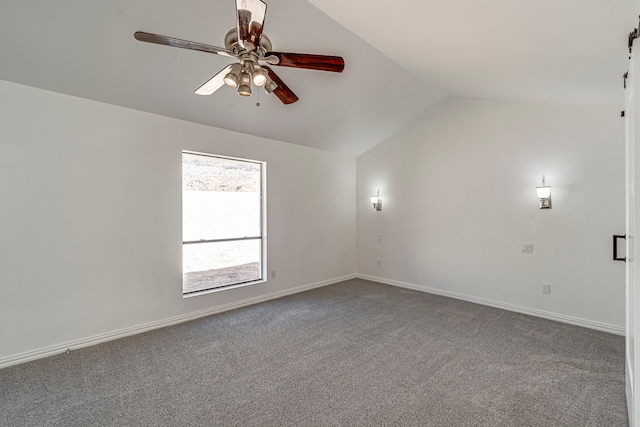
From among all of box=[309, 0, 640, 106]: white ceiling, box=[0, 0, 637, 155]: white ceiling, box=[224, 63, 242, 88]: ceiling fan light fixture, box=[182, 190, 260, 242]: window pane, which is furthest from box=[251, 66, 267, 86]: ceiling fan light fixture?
box=[182, 190, 260, 242]: window pane

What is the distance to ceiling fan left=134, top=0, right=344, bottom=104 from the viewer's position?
1.61 m

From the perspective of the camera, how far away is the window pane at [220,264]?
13.2ft

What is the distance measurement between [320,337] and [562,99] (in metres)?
3.95

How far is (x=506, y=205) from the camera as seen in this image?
13.9 ft

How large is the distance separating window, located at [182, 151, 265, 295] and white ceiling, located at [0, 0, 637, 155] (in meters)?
0.70

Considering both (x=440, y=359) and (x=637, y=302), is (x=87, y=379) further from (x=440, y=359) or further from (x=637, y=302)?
(x=637, y=302)

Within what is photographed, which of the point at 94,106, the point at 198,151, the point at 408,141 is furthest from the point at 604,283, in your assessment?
the point at 94,106

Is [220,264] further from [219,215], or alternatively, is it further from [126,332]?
[126,332]

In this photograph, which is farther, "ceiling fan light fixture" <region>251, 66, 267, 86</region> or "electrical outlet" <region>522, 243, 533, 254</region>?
"electrical outlet" <region>522, 243, 533, 254</region>

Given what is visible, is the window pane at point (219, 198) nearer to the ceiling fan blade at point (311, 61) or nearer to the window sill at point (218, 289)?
the window sill at point (218, 289)

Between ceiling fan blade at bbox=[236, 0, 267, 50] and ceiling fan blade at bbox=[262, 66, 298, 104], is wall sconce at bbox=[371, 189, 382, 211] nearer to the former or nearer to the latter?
ceiling fan blade at bbox=[262, 66, 298, 104]

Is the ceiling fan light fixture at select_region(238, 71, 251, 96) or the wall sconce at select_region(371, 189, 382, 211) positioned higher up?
the ceiling fan light fixture at select_region(238, 71, 251, 96)

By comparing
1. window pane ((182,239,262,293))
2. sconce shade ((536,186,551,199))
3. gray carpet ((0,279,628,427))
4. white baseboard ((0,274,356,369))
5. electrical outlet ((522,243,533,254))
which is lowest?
gray carpet ((0,279,628,427))

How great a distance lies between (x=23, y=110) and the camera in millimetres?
2787
